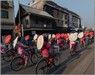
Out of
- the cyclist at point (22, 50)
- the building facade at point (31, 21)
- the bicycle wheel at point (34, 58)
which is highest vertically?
the building facade at point (31, 21)

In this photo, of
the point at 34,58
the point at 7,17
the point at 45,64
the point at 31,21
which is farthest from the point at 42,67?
the point at 31,21

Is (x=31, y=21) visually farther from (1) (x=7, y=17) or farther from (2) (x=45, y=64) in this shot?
(2) (x=45, y=64)

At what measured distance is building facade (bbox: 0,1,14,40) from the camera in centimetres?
2619

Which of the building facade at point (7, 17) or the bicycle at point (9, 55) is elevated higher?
the building facade at point (7, 17)

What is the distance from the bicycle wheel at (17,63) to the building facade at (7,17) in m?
17.2

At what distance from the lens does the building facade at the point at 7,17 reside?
85.9ft

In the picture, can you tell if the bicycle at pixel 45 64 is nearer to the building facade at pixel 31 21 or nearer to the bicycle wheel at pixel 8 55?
the bicycle wheel at pixel 8 55

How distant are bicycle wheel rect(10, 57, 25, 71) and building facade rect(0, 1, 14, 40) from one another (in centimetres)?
1718

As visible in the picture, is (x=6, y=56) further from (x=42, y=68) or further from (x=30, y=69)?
(x=42, y=68)

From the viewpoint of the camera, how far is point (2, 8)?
87.5ft

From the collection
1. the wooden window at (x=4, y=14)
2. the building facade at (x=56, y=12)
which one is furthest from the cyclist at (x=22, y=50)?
the building facade at (x=56, y=12)

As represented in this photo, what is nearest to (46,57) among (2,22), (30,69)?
(30,69)

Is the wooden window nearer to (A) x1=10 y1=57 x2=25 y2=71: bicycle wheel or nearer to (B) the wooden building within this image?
(B) the wooden building

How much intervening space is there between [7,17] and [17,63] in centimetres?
1948
